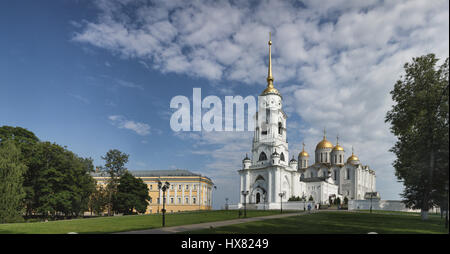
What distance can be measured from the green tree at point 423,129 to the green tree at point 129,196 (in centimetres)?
3737

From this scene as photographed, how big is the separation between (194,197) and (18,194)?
5203 cm

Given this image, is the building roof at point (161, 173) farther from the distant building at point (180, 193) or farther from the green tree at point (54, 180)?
the green tree at point (54, 180)

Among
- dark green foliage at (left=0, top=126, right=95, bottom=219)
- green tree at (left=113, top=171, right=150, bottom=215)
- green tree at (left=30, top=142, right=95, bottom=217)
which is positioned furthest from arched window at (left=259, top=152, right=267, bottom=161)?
dark green foliage at (left=0, top=126, right=95, bottom=219)

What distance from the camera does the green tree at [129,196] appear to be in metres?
48.2

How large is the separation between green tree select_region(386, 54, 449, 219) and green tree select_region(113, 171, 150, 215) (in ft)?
123

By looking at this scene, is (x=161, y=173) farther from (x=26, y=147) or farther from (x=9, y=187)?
(x=9, y=187)

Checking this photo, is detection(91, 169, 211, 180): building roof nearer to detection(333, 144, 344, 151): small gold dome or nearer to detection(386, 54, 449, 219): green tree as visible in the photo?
detection(333, 144, 344, 151): small gold dome

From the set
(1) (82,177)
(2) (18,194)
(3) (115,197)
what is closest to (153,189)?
(3) (115,197)

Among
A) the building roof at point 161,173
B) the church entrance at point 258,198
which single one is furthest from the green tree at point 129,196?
the building roof at point 161,173

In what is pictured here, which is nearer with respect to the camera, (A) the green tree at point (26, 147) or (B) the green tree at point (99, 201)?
(A) the green tree at point (26, 147)

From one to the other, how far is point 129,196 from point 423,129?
43206 mm

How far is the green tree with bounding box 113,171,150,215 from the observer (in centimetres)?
4819

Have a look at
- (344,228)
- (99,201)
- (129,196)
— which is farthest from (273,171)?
(344,228)

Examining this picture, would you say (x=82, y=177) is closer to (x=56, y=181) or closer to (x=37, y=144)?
(x=56, y=181)
